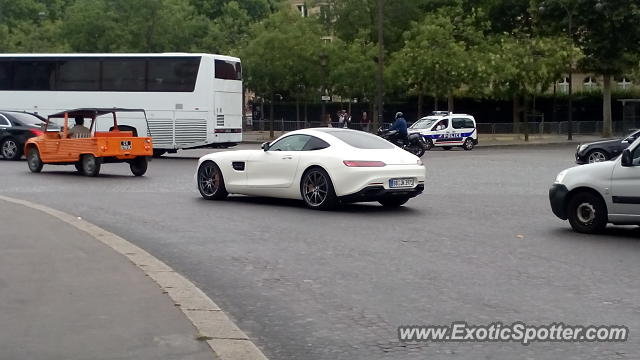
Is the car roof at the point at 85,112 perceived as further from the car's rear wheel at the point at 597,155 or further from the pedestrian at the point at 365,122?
the pedestrian at the point at 365,122

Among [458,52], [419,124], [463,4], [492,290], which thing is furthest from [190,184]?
[463,4]

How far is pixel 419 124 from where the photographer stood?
1785 inches

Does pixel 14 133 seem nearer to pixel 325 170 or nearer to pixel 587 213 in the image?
pixel 325 170

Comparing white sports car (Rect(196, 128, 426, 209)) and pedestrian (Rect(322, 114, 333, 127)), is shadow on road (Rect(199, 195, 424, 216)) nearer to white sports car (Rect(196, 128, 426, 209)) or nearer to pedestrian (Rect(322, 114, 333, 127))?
white sports car (Rect(196, 128, 426, 209))

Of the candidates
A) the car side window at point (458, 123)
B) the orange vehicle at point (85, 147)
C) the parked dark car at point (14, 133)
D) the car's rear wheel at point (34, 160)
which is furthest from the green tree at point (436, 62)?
the car's rear wheel at point (34, 160)

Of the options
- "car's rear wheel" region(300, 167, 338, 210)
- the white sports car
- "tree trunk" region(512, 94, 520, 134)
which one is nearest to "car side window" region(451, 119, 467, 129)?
"tree trunk" region(512, 94, 520, 134)

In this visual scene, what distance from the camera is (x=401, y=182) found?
53.5 feet

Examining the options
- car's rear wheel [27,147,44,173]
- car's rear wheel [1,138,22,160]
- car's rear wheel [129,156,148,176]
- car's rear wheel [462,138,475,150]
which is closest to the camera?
car's rear wheel [129,156,148,176]

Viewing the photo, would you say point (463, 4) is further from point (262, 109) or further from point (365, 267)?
point (365, 267)

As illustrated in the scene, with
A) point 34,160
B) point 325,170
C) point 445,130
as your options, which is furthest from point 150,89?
point 325,170

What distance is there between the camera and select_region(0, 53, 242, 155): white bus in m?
34.8

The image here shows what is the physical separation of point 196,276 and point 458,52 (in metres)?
44.0

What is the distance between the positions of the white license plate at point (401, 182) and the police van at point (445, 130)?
28.3 m

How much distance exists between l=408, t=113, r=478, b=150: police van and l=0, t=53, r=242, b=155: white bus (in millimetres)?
11323
